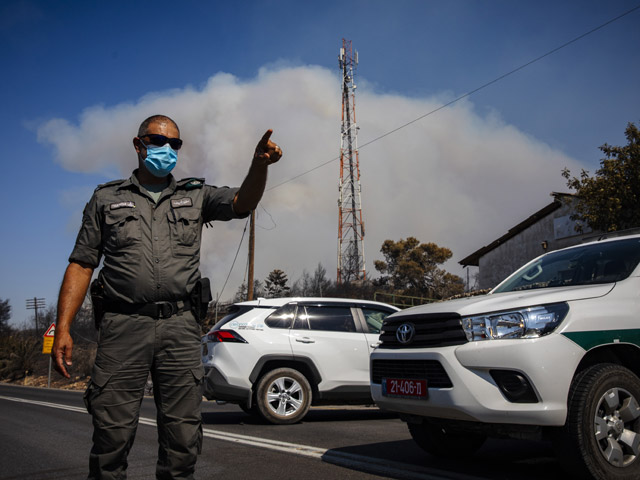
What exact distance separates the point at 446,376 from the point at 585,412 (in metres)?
0.94

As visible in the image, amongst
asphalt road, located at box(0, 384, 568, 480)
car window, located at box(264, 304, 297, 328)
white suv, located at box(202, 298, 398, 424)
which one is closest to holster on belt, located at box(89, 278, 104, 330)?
asphalt road, located at box(0, 384, 568, 480)

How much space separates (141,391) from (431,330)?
2370 mm

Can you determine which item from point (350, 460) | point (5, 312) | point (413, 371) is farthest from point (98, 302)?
point (5, 312)

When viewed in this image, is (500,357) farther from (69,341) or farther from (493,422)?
(69,341)

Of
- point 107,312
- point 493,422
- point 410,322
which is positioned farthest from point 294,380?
point 107,312

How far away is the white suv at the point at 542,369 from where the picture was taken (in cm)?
394

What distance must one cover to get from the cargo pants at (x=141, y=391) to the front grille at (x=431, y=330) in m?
2.05

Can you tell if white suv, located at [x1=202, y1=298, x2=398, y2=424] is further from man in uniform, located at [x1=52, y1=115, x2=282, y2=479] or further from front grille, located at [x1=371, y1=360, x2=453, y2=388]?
man in uniform, located at [x1=52, y1=115, x2=282, y2=479]

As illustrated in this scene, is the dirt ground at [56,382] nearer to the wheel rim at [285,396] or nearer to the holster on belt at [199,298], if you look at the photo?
the wheel rim at [285,396]

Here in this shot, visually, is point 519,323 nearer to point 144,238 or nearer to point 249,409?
point 144,238

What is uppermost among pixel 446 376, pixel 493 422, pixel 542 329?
pixel 542 329

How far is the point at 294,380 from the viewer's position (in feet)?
26.7

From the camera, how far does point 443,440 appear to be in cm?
520

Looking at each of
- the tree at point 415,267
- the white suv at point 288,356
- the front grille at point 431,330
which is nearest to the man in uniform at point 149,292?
the front grille at point 431,330
